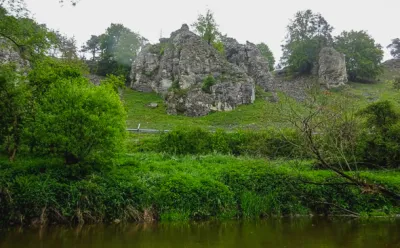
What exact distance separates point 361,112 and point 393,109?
6.61 ft

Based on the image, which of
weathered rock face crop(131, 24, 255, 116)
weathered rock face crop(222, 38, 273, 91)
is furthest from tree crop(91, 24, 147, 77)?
weathered rock face crop(222, 38, 273, 91)

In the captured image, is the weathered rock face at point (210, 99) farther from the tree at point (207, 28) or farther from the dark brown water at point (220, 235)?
the dark brown water at point (220, 235)

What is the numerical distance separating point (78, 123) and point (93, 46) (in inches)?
3006

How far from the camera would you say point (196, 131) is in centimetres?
2673

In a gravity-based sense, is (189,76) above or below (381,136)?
above

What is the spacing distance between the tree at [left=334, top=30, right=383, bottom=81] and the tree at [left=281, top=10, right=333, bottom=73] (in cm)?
333

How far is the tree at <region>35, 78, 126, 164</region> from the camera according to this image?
17.1 meters

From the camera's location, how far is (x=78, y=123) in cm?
1736

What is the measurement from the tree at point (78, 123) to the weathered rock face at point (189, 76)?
32.5 meters

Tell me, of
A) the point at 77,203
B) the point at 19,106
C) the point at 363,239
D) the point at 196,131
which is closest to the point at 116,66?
the point at 196,131

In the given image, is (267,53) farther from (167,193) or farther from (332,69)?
(167,193)

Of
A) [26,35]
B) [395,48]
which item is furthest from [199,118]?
[395,48]

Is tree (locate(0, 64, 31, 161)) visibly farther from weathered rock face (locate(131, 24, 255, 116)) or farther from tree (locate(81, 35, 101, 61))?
tree (locate(81, 35, 101, 61))

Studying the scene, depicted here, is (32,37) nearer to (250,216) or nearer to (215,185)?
(215,185)
